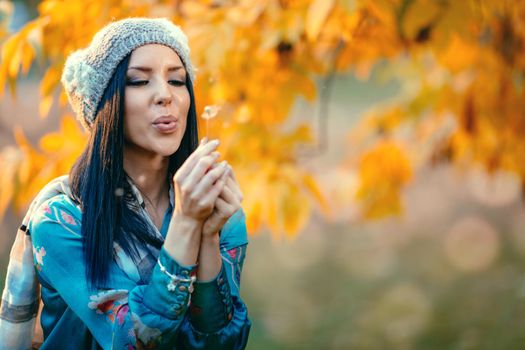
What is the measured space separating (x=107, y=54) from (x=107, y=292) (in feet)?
1.50

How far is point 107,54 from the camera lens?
1.43 metres

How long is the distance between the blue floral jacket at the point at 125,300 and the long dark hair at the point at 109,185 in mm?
24

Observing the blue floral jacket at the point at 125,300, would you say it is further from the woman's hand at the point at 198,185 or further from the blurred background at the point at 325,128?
the blurred background at the point at 325,128

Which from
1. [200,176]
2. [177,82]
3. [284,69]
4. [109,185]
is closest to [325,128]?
[284,69]

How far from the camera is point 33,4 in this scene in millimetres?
4746

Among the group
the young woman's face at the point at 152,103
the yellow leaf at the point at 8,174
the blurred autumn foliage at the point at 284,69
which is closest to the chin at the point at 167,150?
the young woman's face at the point at 152,103

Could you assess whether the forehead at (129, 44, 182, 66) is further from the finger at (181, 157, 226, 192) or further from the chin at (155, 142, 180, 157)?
the finger at (181, 157, 226, 192)

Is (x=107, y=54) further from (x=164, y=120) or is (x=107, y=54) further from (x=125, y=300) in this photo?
(x=125, y=300)

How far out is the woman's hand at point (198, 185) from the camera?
1.26 meters

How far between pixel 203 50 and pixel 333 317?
14.3 feet

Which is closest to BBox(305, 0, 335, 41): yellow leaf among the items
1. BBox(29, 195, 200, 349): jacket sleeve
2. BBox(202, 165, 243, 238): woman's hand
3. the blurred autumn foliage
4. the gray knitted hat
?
the blurred autumn foliage

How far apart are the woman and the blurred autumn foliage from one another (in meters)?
0.55

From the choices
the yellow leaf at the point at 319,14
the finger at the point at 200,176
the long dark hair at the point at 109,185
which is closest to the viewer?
the finger at the point at 200,176

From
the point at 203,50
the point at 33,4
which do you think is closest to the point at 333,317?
the point at 33,4
